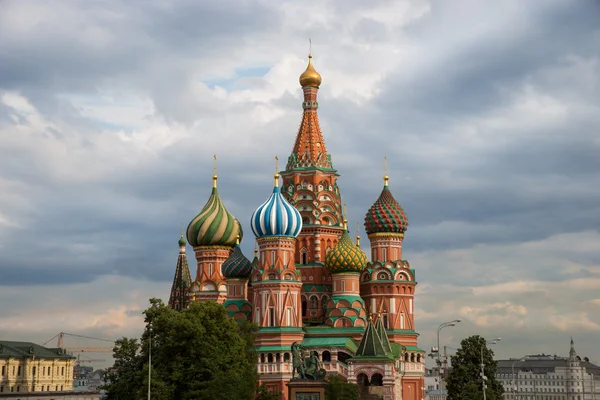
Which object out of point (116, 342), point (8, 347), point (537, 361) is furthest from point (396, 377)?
point (537, 361)

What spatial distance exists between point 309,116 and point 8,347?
122 ft

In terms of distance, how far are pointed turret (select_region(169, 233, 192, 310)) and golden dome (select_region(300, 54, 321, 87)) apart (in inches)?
935

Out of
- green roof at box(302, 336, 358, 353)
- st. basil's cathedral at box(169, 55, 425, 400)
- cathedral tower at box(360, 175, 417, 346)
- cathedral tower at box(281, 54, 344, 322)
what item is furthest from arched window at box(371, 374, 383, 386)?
cathedral tower at box(281, 54, 344, 322)

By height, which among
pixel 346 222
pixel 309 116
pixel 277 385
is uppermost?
pixel 309 116

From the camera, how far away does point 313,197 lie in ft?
265

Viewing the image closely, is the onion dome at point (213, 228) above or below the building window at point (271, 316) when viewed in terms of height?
above

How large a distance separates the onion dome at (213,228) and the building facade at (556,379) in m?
99.6

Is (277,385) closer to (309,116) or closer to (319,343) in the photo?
(319,343)

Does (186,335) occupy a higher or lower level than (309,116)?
lower

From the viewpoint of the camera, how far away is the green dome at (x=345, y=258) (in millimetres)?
76125

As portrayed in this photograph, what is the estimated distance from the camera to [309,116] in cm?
8438

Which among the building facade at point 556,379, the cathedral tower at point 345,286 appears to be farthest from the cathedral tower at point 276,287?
the building facade at point 556,379

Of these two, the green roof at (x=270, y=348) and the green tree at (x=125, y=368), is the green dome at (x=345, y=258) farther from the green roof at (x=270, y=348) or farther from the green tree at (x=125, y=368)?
the green tree at (x=125, y=368)

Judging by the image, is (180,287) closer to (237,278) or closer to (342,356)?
(237,278)
